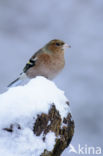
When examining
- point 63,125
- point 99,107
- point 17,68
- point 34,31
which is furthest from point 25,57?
point 63,125

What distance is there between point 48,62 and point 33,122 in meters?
1.43

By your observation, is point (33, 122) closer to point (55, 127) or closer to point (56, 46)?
point (55, 127)

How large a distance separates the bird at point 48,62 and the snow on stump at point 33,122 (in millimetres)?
964

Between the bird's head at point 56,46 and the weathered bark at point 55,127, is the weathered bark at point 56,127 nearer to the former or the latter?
the weathered bark at point 55,127

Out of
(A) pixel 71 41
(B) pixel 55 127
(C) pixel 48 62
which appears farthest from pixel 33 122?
(A) pixel 71 41

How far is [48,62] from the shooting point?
4223 mm

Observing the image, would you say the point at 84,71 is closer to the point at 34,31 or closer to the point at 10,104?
the point at 34,31

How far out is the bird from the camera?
4195mm

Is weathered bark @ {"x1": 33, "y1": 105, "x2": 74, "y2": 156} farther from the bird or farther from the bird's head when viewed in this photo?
the bird's head

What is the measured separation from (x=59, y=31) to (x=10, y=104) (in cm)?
711

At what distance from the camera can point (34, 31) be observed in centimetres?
1005

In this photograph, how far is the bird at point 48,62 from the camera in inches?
165

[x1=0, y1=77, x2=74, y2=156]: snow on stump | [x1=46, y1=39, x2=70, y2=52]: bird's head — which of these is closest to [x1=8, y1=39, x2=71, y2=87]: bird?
[x1=46, y1=39, x2=70, y2=52]: bird's head

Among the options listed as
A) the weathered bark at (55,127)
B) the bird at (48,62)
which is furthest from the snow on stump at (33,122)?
the bird at (48,62)
